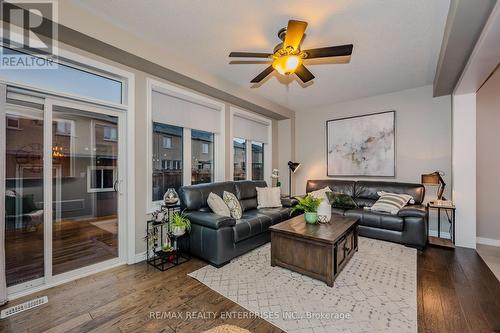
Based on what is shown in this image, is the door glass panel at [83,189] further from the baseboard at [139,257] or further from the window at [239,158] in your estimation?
the window at [239,158]

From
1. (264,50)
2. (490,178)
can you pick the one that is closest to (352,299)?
(264,50)

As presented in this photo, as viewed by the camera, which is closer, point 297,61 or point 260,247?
point 297,61

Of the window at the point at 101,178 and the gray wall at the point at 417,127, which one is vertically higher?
the gray wall at the point at 417,127

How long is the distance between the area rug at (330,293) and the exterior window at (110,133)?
202 centimetres

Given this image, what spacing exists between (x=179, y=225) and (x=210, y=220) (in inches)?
16.9

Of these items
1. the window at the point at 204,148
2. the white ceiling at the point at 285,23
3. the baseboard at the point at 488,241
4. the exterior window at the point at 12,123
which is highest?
the white ceiling at the point at 285,23

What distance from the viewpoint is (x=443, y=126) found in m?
3.96

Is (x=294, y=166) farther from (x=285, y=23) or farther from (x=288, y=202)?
(x=285, y=23)

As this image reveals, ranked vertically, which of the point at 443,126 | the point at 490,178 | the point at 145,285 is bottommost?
the point at 145,285

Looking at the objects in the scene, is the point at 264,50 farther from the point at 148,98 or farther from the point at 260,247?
the point at 260,247

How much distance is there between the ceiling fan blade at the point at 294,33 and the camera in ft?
6.28

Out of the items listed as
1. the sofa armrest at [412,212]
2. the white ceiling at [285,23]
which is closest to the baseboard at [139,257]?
the white ceiling at [285,23]

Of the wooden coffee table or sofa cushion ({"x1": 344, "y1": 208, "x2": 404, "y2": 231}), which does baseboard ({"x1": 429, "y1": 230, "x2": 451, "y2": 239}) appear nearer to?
sofa cushion ({"x1": 344, "y1": 208, "x2": 404, "y2": 231})

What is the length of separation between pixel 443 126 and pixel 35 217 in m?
6.17
